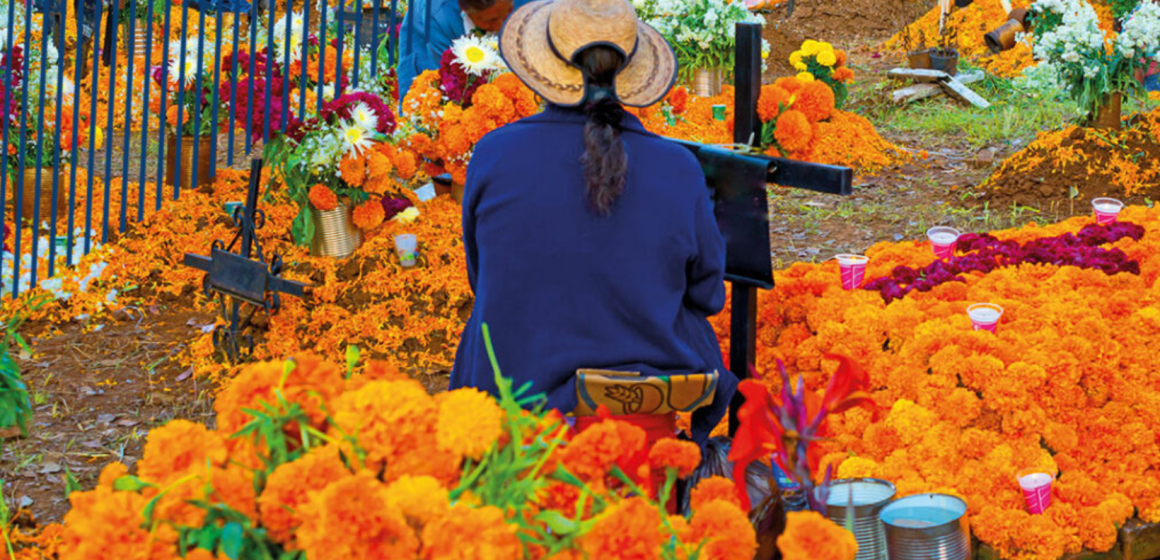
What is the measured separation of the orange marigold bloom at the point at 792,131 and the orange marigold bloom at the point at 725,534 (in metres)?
2.28

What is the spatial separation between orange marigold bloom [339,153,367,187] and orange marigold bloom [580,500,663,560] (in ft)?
12.7

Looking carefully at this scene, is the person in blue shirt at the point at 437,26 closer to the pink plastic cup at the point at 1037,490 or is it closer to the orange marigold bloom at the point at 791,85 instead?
the orange marigold bloom at the point at 791,85

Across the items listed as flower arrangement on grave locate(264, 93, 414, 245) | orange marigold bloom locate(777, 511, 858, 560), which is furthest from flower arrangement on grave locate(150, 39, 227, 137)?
orange marigold bloom locate(777, 511, 858, 560)

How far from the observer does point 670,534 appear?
1.61 m

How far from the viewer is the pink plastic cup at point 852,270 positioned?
416 centimetres

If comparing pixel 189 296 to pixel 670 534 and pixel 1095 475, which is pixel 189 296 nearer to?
pixel 1095 475

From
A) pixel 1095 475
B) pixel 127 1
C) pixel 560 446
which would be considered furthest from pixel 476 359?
pixel 127 1

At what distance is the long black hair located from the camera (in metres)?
2.65

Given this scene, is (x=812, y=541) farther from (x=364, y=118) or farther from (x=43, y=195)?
(x=43, y=195)

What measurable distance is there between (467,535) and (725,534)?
37 centimetres

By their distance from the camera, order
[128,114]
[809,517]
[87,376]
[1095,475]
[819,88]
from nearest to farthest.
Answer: [809,517] < [1095,475] < [819,88] < [87,376] < [128,114]

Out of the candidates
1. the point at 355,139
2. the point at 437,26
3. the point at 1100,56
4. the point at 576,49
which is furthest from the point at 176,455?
the point at 1100,56

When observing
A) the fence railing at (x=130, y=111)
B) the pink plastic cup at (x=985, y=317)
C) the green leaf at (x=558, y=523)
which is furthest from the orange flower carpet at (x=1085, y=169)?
the green leaf at (x=558, y=523)

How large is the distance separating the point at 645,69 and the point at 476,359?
79 centimetres
